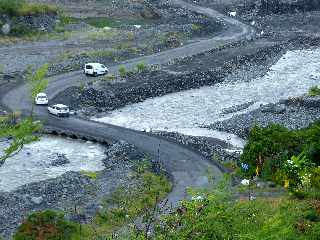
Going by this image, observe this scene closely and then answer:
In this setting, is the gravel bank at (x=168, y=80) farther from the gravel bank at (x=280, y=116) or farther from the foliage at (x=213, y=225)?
the foliage at (x=213, y=225)

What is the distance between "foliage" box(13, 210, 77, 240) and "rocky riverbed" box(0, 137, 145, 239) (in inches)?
126

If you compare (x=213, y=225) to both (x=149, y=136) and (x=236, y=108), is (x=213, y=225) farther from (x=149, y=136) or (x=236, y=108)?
(x=236, y=108)

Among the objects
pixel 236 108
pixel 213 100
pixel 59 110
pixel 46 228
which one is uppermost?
pixel 46 228

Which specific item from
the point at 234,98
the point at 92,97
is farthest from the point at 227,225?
the point at 234,98

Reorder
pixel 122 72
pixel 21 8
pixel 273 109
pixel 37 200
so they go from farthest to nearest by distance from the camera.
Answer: pixel 21 8 < pixel 122 72 < pixel 273 109 < pixel 37 200

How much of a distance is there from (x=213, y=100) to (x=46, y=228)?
33.7 metres

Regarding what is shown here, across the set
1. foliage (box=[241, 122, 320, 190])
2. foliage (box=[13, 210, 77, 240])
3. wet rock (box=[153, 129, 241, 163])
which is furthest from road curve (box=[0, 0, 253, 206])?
foliage (box=[13, 210, 77, 240])

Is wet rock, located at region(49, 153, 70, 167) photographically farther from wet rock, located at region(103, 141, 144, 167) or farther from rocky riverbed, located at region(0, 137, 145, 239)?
wet rock, located at region(103, 141, 144, 167)

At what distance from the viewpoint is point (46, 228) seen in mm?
25234

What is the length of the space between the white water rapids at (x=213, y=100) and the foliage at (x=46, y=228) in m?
21.1

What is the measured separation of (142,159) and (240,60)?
3206 centimetres

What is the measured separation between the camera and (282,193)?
31719 mm

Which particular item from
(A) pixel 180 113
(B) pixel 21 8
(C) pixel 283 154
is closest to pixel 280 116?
(A) pixel 180 113

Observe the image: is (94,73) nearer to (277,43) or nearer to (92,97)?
(92,97)
